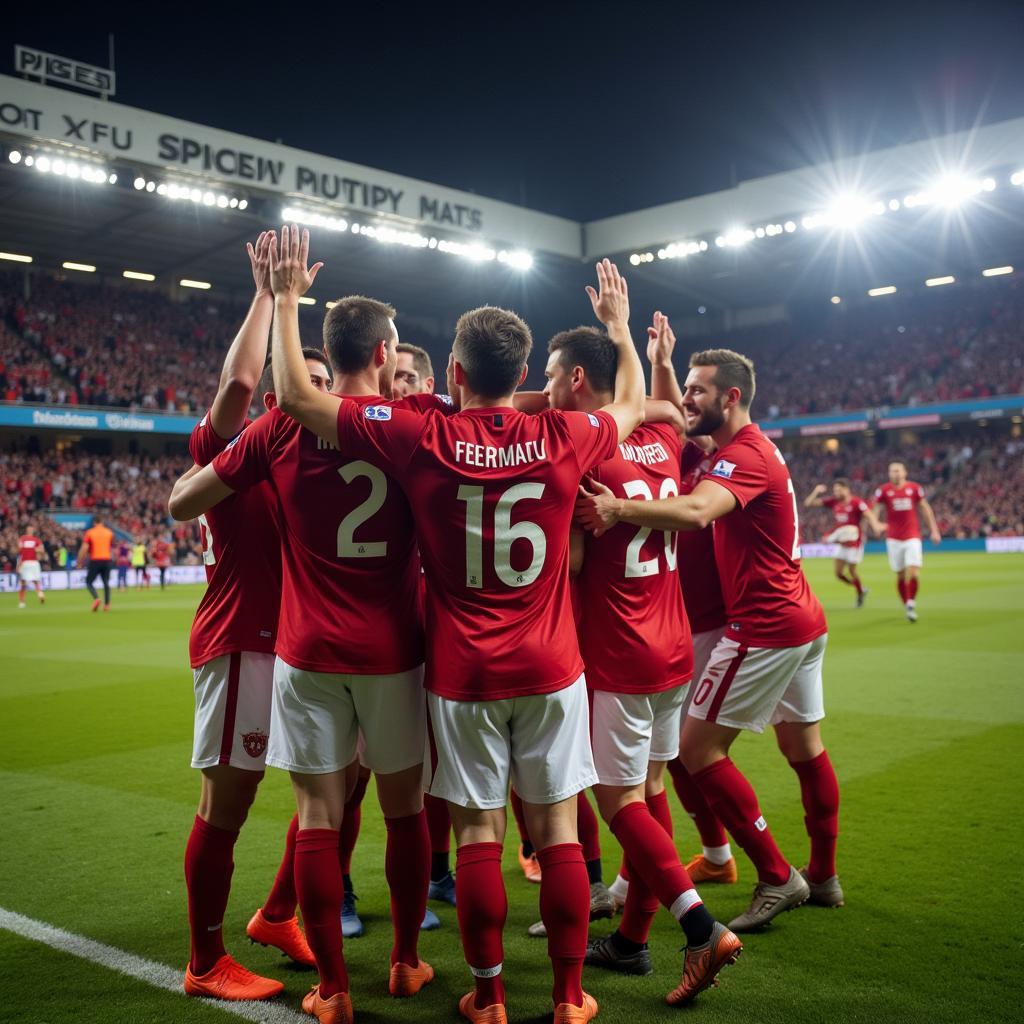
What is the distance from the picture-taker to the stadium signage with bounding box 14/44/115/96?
25.0 metres

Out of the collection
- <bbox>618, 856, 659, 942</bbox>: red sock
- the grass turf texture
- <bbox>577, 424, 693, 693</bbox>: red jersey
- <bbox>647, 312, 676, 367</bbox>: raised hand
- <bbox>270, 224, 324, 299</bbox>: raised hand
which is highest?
<bbox>270, 224, 324, 299</bbox>: raised hand

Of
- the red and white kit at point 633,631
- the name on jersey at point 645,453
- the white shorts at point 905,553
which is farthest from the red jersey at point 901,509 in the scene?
the red and white kit at point 633,631

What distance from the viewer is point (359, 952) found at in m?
3.96

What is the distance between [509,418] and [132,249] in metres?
35.6

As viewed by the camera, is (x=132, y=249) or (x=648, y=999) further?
(x=132, y=249)

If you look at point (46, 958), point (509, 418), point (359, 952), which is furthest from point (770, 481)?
point (46, 958)

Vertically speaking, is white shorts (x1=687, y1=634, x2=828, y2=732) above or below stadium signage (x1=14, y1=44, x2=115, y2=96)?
below

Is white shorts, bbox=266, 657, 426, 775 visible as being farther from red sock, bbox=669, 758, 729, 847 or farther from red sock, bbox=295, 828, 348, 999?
red sock, bbox=669, 758, 729, 847

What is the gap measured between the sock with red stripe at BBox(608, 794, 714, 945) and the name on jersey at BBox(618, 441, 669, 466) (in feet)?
4.23

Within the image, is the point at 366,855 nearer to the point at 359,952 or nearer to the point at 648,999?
the point at 359,952

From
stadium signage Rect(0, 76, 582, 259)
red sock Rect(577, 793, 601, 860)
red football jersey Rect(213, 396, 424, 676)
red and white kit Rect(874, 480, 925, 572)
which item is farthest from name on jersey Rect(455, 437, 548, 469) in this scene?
stadium signage Rect(0, 76, 582, 259)

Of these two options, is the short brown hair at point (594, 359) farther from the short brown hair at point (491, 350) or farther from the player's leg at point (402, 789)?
the player's leg at point (402, 789)

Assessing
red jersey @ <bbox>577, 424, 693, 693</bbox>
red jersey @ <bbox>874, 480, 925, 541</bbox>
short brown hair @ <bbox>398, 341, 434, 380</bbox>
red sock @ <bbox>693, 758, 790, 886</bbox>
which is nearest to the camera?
red jersey @ <bbox>577, 424, 693, 693</bbox>

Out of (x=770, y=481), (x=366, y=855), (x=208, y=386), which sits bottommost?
(x=366, y=855)
